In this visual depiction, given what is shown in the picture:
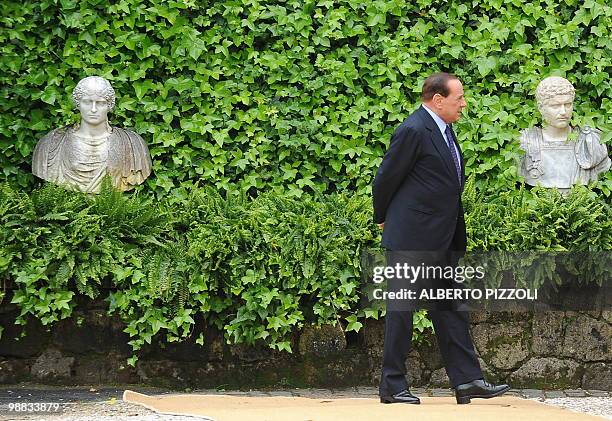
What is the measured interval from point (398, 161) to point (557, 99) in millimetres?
2495

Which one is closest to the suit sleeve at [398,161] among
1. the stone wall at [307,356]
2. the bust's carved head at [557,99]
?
the stone wall at [307,356]

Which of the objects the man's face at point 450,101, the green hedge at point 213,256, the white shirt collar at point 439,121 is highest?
the man's face at point 450,101

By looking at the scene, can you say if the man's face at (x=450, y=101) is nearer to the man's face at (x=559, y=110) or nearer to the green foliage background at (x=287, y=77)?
the green foliage background at (x=287, y=77)

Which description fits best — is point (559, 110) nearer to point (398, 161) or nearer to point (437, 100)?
point (437, 100)

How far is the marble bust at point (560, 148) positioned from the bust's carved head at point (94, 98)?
9.46 feet

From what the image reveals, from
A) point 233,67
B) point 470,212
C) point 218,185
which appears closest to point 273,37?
point 233,67

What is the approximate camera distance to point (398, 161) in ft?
18.5

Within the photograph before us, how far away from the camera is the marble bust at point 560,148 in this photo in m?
7.72

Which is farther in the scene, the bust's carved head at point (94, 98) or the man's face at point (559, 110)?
the man's face at point (559, 110)

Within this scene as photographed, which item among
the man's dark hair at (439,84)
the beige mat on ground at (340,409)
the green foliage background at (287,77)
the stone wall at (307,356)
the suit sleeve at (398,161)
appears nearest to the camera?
the beige mat on ground at (340,409)

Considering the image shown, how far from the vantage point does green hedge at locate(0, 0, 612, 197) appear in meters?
7.99

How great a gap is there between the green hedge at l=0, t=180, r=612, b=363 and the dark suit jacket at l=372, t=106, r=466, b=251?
3.61 ft

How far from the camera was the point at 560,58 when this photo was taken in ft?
26.7

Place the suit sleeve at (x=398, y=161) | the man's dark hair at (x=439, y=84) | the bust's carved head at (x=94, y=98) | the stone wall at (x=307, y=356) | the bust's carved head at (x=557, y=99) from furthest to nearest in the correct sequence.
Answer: the bust's carved head at (x=557, y=99), the bust's carved head at (x=94, y=98), the stone wall at (x=307, y=356), the man's dark hair at (x=439, y=84), the suit sleeve at (x=398, y=161)
